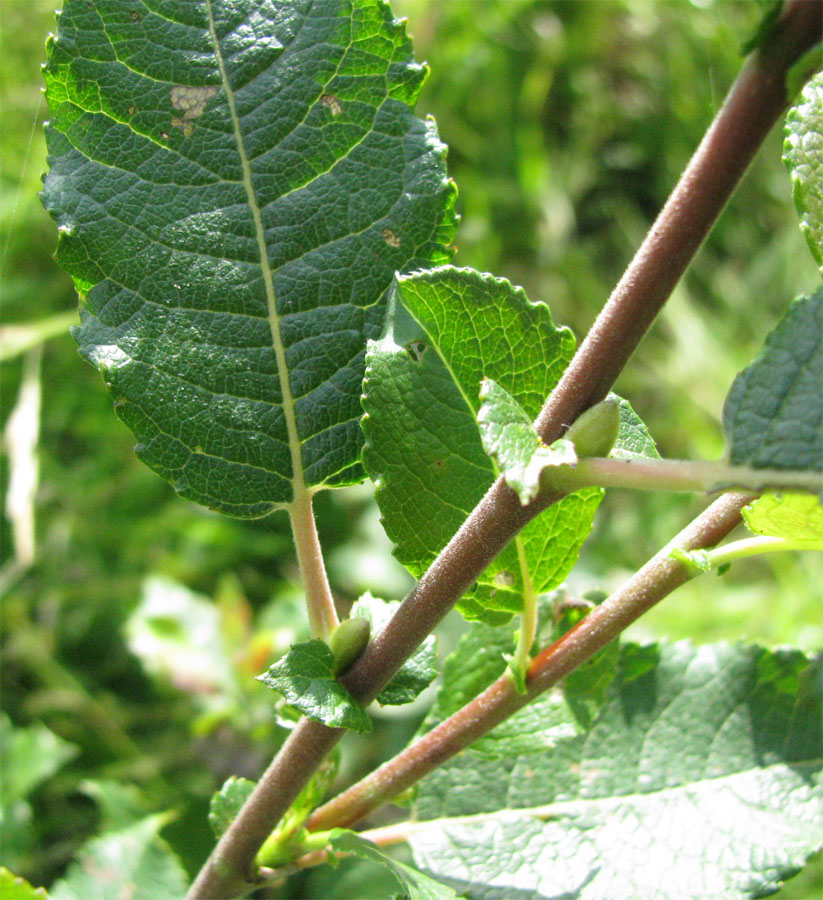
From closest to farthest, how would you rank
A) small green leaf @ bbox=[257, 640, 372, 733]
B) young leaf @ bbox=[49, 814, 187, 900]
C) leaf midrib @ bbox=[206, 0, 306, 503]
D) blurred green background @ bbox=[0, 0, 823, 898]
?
small green leaf @ bbox=[257, 640, 372, 733] < leaf midrib @ bbox=[206, 0, 306, 503] < young leaf @ bbox=[49, 814, 187, 900] < blurred green background @ bbox=[0, 0, 823, 898]

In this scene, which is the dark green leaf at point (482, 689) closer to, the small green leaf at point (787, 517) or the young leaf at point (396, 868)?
the young leaf at point (396, 868)

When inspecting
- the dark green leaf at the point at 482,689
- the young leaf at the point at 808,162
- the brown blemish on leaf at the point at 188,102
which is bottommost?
the dark green leaf at the point at 482,689

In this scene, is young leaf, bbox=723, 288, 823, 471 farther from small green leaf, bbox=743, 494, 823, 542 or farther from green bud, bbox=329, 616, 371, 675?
green bud, bbox=329, 616, 371, 675

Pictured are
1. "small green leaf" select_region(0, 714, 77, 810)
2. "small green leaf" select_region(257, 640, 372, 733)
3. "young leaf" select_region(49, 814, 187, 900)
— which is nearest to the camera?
"small green leaf" select_region(257, 640, 372, 733)

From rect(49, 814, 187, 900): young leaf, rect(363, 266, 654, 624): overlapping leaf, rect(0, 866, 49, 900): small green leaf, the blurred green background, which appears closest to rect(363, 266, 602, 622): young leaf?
rect(363, 266, 654, 624): overlapping leaf

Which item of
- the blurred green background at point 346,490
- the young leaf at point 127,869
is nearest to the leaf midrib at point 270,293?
the blurred green background at point 346,490

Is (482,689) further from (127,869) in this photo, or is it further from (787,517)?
(127,869)
